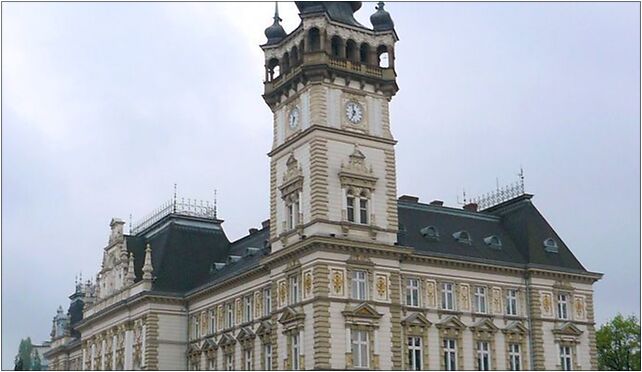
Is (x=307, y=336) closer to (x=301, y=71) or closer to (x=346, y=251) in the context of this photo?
(x=346, y=251)

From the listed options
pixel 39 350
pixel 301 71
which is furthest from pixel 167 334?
pixel 39 350

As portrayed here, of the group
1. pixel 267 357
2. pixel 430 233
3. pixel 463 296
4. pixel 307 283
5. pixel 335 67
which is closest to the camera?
pixel 307 283

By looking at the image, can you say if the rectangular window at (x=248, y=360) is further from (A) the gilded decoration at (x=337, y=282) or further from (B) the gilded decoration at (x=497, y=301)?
(B) the gilded decoration at (x=497, y=301)

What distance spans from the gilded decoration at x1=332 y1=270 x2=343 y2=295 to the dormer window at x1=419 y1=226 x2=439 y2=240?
34.2 ft

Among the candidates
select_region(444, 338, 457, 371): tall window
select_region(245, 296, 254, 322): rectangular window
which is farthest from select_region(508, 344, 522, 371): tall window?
select_region(245, 296, 254, 322): rectangular window

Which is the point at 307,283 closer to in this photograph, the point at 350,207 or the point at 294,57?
the point at 350,207

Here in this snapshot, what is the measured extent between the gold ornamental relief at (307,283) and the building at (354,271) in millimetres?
140

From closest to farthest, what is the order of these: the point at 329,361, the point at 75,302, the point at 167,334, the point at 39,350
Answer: the point at 329,361
the point at 167,334
the point at 75,302
the point at 39,350

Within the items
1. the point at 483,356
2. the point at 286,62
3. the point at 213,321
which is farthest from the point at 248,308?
the point at 286,62

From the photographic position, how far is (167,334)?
83.0m

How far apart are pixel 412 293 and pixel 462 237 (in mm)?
7906

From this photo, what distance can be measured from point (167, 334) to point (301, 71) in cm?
2536

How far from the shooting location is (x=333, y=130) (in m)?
69.1

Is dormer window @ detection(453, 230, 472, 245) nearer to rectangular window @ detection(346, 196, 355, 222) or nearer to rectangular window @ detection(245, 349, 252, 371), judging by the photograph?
rectangular window @ detection(346, 196, 355, 222)
